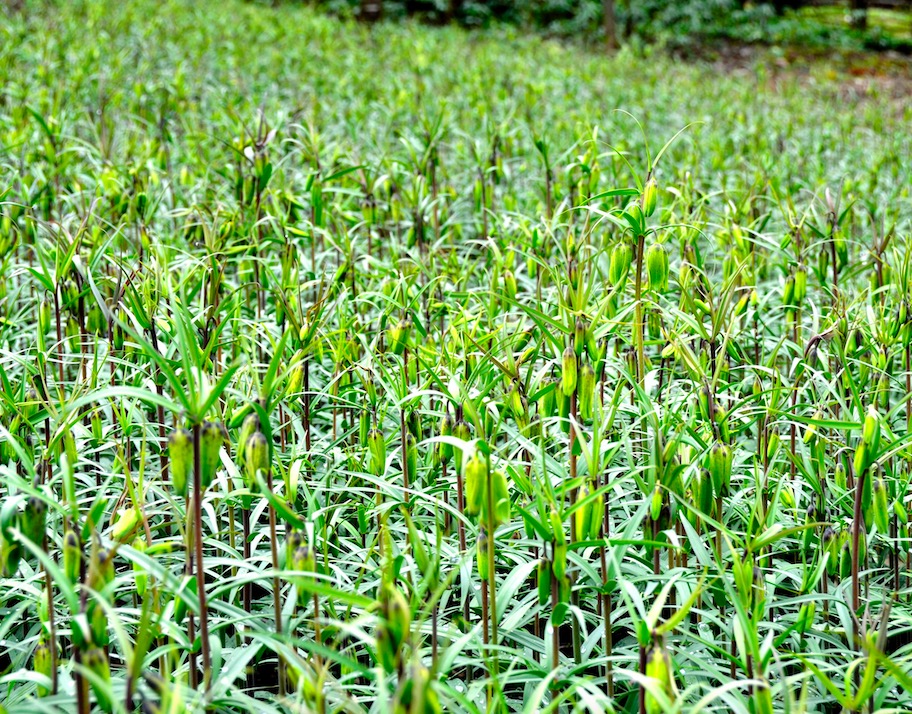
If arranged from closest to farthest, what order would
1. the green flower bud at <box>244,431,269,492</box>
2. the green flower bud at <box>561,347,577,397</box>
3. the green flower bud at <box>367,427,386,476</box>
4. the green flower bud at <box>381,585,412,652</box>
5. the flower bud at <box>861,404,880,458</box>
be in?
the green flower bud at <box>381,585,412,652</box> → the green flower bud at <box>244,431,269,492</box> → the flower bud at <box>861,404,880,458</box> → the green flower bud at <box>561,347,577,397</box> → the green flower bud at <box>367,427,386,476</box>

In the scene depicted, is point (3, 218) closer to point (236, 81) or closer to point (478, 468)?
point (478, 468)

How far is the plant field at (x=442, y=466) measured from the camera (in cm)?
135

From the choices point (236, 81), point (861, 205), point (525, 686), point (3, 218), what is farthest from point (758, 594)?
point (236, 81)

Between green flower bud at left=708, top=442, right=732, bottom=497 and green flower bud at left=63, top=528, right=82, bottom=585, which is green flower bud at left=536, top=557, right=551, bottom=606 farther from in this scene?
green flower bud at left=63, top=528, right=82, bottom=585

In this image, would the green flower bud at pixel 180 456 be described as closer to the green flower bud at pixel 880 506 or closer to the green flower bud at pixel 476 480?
the green flower bud at pixel 476 480

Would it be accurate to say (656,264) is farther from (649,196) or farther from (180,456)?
(180,456)

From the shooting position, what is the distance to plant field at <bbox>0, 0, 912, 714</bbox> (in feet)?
4.42

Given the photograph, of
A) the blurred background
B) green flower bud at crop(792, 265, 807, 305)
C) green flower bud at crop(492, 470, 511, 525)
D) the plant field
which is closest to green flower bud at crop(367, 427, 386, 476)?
the plant field

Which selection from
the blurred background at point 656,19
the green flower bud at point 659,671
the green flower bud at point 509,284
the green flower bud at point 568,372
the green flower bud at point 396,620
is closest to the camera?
the green flower bud at point 396,620

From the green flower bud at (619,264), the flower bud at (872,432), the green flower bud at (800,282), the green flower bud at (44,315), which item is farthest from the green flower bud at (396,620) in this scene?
the green flower bud at (800,282)

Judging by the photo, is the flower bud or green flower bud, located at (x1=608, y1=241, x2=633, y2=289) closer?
the flower bud

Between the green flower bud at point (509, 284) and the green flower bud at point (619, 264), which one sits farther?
the green flower bud at point (509, 284)

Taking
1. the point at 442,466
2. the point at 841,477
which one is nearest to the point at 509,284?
the point at 442,466

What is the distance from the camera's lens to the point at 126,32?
878 cm
